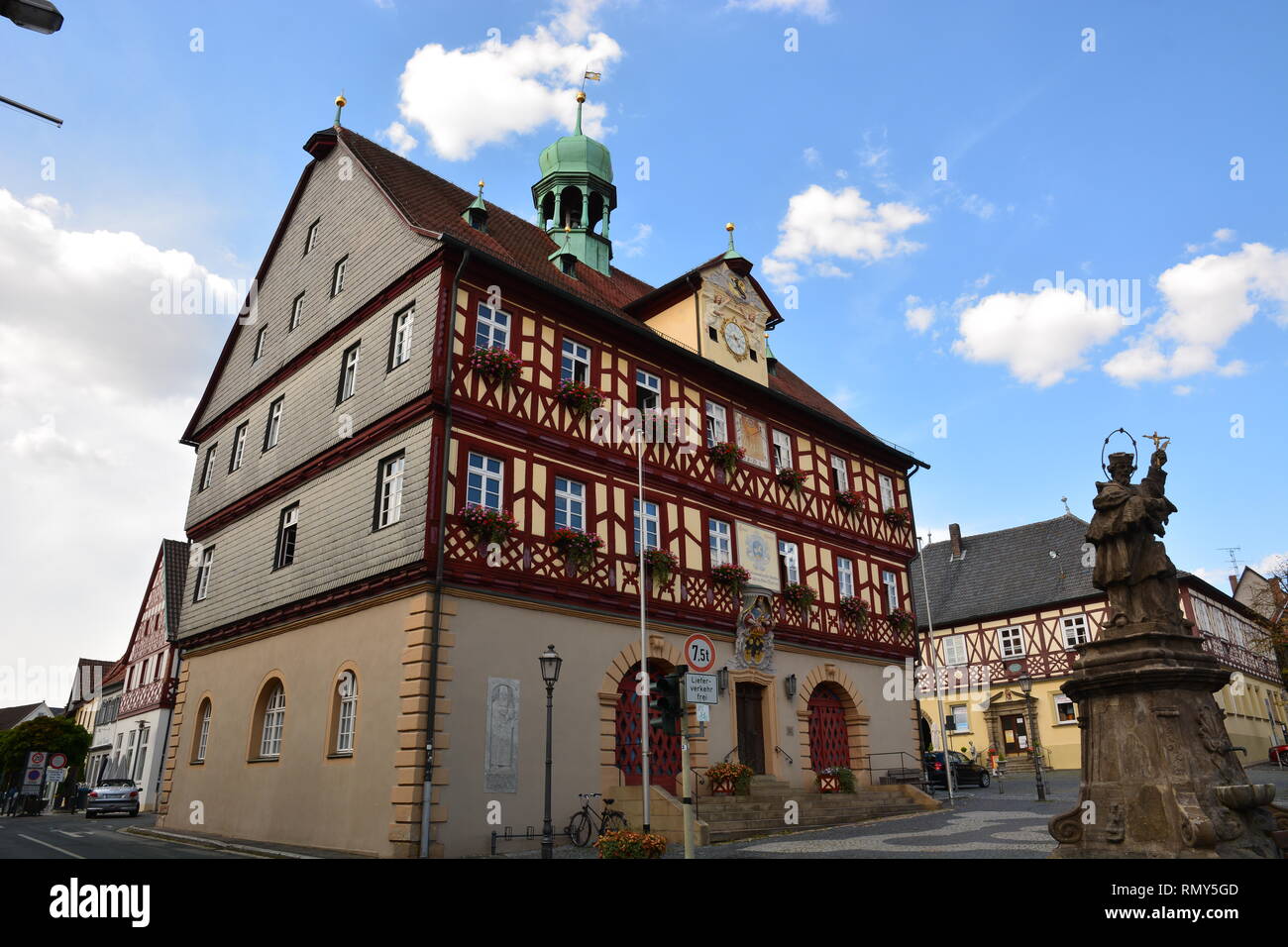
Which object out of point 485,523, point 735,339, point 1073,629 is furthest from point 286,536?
point 1073,629

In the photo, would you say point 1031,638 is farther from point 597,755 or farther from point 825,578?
point 597,755

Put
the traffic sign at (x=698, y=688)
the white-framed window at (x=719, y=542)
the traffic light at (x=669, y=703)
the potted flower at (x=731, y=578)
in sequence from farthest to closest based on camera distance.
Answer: the white-framed window at (x=719, y=542) → the potted flower at (x=731, y=578) → the traffic light at (x=669, y=703) → the traffic sign at (x=698, y=688)

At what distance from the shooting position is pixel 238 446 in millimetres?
25359

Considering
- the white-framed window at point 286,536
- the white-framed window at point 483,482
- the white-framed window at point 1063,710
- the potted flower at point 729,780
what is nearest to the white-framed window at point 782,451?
the potted flower at point 729,780

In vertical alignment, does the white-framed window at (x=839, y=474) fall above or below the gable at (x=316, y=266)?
below

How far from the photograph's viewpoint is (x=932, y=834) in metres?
16.7

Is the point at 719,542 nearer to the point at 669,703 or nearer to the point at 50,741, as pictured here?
the point at 669,703

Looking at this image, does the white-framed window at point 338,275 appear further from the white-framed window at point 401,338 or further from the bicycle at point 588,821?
the bicycle at point 588,821

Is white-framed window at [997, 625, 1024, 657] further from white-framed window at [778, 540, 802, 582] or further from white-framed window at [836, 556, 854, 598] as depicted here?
white-framed window at [778, 540, 802, 582]

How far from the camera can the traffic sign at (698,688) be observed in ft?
35.1

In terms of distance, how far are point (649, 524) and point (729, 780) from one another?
5911 millimetres

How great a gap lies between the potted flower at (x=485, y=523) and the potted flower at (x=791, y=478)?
10.3 metres
